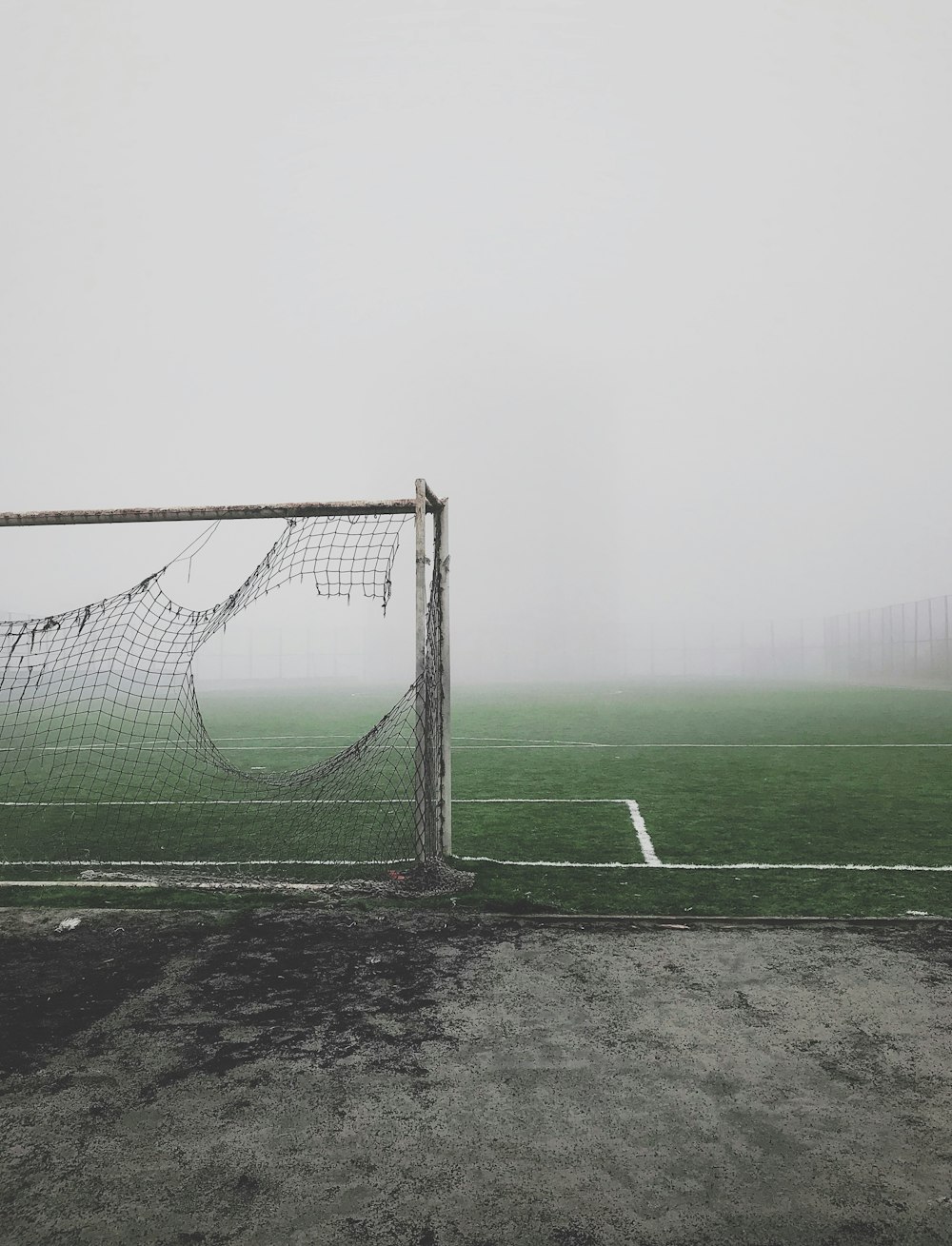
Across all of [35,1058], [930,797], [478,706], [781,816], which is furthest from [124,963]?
[478,706]

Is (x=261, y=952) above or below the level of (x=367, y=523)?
below

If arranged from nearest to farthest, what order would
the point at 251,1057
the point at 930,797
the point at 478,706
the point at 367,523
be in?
the point at 251,1057 < the point at 367,523 < the point at 930,797 < the point at 478,706

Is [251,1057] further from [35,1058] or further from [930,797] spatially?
[930,797]

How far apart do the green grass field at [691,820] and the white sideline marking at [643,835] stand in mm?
21

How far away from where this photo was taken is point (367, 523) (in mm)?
6293

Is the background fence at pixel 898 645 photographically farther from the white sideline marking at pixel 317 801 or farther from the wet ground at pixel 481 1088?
the wet ground at pixel 481 1088

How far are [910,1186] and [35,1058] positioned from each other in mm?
2552

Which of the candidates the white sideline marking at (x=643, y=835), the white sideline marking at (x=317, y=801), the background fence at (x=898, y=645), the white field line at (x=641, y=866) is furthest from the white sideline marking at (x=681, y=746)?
the background fence at (x=898, y=645)

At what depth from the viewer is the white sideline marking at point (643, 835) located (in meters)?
5.56

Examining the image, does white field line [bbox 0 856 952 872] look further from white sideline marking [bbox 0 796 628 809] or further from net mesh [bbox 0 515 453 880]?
white sideline marking [bbox 0 796 628 809]

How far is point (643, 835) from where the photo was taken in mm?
6324

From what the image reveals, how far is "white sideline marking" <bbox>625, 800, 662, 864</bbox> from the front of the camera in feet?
18.2

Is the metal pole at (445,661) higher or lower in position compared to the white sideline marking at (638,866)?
higher

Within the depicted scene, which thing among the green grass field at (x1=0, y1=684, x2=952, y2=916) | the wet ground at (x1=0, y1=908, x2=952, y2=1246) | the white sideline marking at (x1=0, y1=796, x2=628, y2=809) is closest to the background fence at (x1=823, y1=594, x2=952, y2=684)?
the green grass field at (x1=0, y1=684, x2=952, y2=916)
